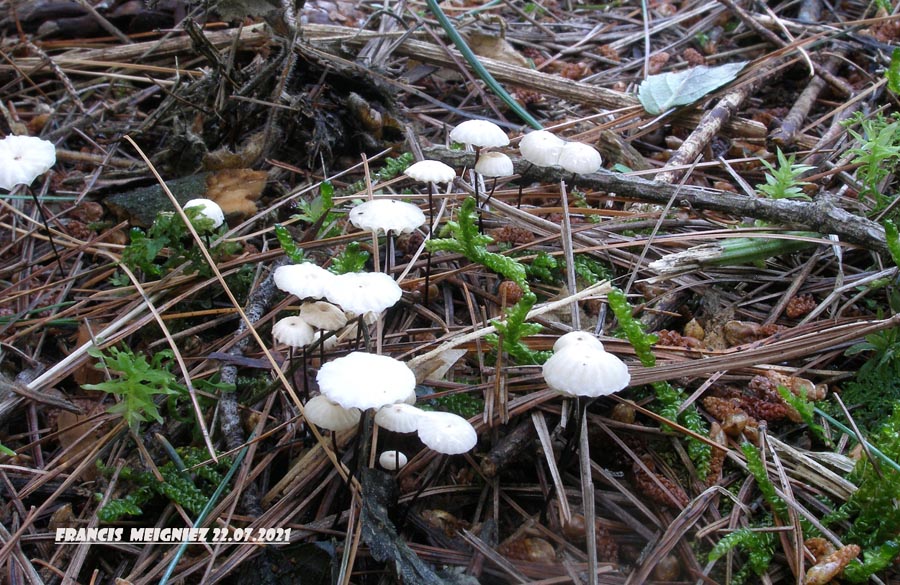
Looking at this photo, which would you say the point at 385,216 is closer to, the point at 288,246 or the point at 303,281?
the point at 303,281

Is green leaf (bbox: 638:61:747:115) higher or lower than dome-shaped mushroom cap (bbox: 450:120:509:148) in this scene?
lower

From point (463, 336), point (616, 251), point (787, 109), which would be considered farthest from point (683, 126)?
point (463, 336)

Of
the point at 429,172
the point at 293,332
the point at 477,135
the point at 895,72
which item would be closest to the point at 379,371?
the point at 293,332

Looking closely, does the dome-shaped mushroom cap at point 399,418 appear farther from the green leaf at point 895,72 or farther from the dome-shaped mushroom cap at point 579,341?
the green leaf at point 895,72

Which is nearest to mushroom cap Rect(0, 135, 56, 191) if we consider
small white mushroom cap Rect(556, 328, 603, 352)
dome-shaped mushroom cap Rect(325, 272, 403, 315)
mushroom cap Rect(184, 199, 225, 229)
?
mushroom cap Rect(184, 199, 225, 229)

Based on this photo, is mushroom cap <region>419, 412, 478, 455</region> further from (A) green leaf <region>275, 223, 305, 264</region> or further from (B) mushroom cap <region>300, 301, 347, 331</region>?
(A) green leaf <region>275, 223, 305, 264</region>

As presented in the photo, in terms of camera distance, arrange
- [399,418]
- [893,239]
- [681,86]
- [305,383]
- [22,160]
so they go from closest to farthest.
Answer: [399,418], [305,383], [893,239], [22,160], [681,86]
